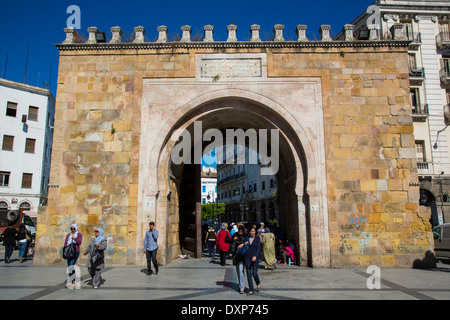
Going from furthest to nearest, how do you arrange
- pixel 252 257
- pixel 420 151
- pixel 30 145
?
pixel 30 145, pixel 420 151, pixel 252 257

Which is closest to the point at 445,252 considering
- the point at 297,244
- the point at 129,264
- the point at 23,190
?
the point at 297,244

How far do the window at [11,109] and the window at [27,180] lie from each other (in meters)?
4.80

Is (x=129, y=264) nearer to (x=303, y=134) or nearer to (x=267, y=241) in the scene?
(x=267, y=241)

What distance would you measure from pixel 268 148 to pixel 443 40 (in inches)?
690

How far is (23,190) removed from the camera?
26125 mm

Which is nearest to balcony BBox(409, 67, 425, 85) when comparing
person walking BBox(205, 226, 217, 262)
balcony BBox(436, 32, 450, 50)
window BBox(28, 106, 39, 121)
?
balcony BBox(436, 32, 450, 50)

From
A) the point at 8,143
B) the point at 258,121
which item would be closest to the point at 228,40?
the point at 258,121

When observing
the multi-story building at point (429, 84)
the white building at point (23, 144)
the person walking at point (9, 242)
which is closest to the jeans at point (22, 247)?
the person walking at point (9, 242)

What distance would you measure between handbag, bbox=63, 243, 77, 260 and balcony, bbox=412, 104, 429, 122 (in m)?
21.1

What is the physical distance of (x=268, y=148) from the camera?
1337 cm

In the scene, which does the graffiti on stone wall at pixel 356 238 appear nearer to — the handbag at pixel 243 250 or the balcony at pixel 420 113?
the handbag at pixel 243 250

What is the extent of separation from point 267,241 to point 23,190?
934 inches

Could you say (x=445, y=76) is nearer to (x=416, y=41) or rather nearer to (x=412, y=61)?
(x=412, y=61)

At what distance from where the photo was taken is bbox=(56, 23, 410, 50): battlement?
10.6 meters
